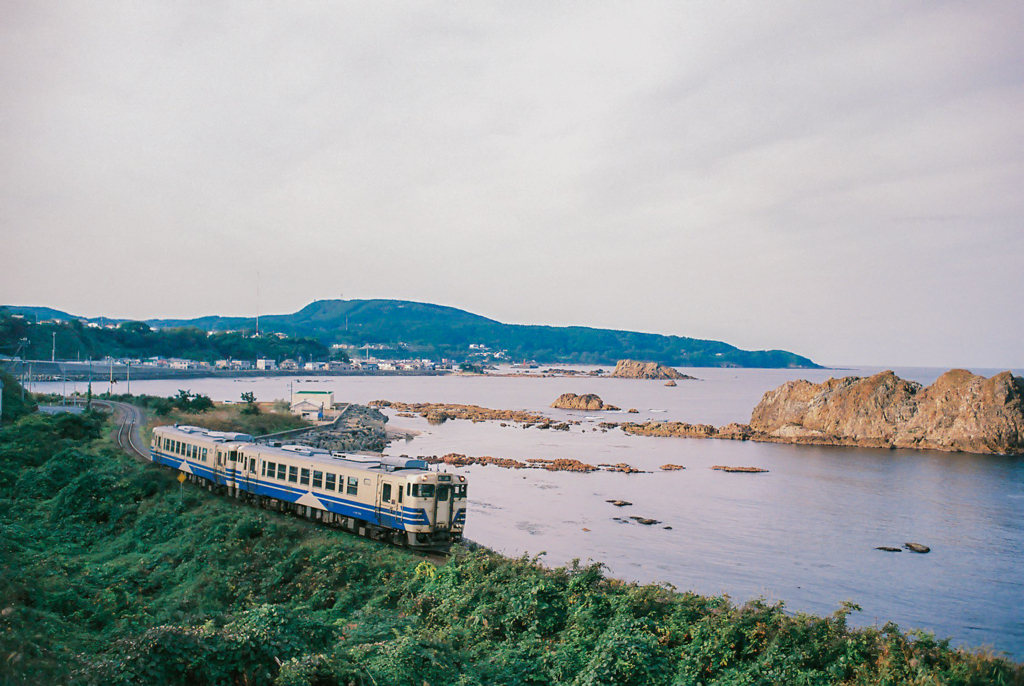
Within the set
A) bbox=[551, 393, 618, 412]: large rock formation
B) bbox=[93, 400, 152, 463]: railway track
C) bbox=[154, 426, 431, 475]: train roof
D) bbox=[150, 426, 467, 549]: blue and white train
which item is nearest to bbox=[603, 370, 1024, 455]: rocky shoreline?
bbox=[551, 393, 618, 412]: large rock formation

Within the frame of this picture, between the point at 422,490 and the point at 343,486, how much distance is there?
3.85m

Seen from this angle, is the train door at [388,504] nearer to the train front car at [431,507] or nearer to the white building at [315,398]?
the train front car at [431,507]

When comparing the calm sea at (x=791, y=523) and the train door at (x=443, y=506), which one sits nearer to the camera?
the train door at (x=443, y=506)

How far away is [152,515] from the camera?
22.9 m

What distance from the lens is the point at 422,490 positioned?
19281mm

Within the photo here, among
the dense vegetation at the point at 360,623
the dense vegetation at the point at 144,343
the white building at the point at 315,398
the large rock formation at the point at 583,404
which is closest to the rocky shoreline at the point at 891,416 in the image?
the large rock formation at the point at 583,404

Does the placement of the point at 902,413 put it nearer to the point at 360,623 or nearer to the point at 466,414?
the point at 466,414

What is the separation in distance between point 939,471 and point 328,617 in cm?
5650

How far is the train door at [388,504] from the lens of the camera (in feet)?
64.8

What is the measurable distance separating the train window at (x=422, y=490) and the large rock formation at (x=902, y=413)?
2416 inches

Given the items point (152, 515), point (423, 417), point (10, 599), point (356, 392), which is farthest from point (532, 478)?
point (356, 392)

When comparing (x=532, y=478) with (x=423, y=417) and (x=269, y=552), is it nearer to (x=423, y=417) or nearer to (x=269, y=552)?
(x=269, y=552)

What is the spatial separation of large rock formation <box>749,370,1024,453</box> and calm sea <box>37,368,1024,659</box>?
10.4ft

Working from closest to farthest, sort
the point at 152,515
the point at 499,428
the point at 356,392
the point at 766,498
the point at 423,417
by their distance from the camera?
the point at 152,515
the point at 766,498
the point at 499,428
the point at 423,417
the point at 356,392
